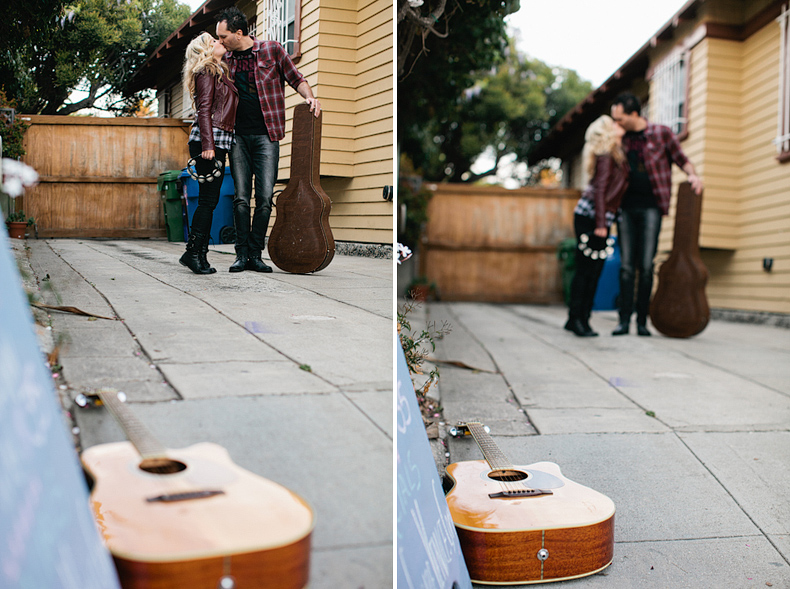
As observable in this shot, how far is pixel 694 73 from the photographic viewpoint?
6.12m

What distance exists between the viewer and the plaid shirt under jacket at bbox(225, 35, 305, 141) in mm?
1103

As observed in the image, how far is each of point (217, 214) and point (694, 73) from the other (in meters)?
6.40

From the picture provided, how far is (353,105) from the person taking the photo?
121cm

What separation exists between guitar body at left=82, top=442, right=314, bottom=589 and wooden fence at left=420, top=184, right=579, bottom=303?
7093 mm

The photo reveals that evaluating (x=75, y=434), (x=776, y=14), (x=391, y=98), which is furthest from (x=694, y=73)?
(x=75, y=434)

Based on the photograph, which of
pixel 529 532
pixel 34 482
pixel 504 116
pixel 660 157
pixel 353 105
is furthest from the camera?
pixel 504 116

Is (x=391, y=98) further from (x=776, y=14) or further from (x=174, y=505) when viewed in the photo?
(x=776, y=14)

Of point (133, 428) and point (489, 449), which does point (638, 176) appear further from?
point (133, 428)

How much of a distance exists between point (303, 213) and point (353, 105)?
0.24 metres

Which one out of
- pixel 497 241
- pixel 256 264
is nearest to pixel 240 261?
pixel 256 264

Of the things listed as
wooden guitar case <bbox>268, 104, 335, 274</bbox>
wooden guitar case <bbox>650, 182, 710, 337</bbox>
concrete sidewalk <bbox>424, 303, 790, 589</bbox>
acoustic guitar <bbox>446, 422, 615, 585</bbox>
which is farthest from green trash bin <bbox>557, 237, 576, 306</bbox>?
wooden guitar case <bbox>268, 104, 335, 274</bbox>

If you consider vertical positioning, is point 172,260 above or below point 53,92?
below

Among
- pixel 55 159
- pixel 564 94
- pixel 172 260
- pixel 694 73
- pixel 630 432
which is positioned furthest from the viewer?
pixel 564 94

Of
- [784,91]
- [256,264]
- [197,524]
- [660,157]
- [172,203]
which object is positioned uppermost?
[784,91]
